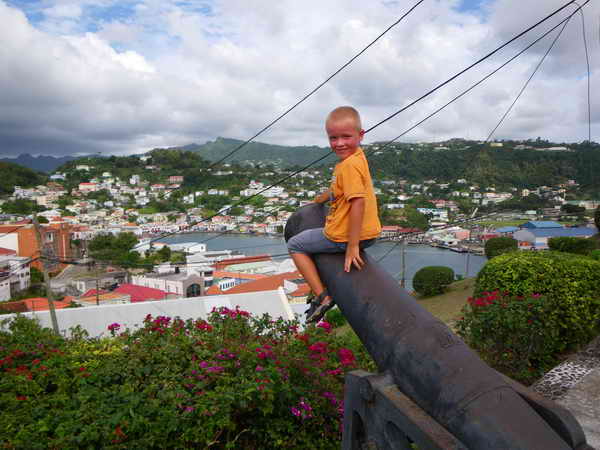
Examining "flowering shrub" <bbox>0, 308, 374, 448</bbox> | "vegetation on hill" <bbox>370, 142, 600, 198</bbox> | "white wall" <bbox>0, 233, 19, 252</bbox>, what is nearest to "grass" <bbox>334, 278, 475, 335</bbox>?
"vegetation on hill" <bbox>370, 142, 600, 198</bbox>

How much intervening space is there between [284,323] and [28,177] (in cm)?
6207

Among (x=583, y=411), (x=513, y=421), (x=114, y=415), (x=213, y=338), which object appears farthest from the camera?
(x=213, y=338)

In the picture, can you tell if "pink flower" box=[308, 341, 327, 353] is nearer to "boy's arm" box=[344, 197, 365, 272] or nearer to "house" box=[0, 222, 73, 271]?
"boy's arm" box=[344, 197, 365, 272]

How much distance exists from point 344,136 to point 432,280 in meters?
16.2

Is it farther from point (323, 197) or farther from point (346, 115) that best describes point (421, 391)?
point (346, 115)

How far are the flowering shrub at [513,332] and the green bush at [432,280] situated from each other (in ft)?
40.7

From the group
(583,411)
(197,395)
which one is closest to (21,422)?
Result: (197,395)

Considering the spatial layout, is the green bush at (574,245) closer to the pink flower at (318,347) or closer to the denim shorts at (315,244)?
the pink flower at (318,347)

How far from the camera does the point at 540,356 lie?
495 centimetres

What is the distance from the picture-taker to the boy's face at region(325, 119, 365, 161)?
186 cm

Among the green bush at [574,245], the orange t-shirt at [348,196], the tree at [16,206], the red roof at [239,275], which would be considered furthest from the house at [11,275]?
the orange t-shirt at [348,196]

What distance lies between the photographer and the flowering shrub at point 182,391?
2.79 m

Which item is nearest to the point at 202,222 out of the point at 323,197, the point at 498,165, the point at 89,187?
the point at 498,165

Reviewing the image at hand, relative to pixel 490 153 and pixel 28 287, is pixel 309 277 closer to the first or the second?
pixel 490 153
